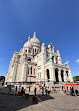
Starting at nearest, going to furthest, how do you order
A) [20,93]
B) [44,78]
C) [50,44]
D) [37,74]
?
1. [20,93]
2. [44,78]
3. [37,74]
4. [50,44]

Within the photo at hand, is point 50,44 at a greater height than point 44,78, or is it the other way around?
point 50,44

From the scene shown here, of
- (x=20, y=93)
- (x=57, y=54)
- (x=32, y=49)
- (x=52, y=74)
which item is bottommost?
(x=20, y=93)

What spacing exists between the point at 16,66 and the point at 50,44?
28132mm

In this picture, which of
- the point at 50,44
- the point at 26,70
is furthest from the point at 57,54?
the point at 26,70

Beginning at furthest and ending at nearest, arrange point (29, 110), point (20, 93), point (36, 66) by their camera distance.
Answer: point (36, 66) < point (20, 93) < point (29, 110)

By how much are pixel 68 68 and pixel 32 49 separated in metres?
30.9

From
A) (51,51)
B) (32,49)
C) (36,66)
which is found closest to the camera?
(36,66)

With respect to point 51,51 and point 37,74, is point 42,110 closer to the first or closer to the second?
point 37,74

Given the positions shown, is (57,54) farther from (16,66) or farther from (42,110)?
(42,110)

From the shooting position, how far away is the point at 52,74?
27969 mm

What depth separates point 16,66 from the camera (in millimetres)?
39281

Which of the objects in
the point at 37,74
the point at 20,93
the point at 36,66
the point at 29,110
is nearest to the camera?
the point at 29,110

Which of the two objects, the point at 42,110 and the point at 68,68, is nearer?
the point at 42,110

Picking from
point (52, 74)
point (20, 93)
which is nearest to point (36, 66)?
point (52, 74)
